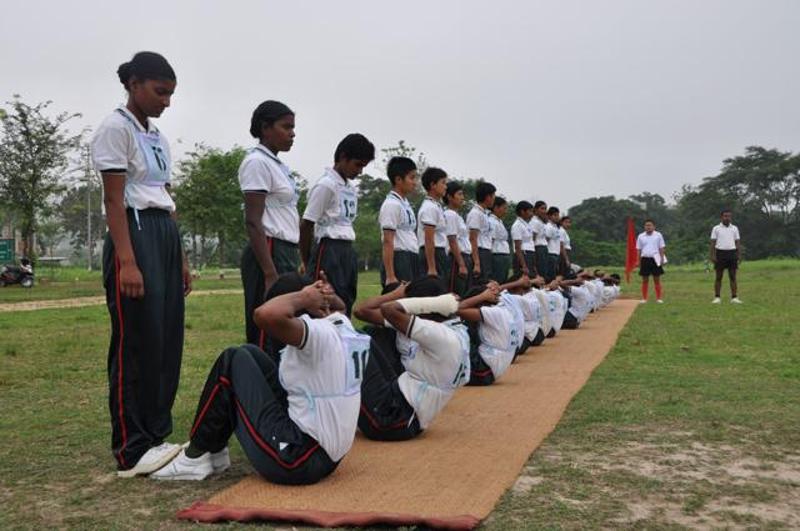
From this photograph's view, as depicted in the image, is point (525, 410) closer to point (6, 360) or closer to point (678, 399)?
point (678, 399)

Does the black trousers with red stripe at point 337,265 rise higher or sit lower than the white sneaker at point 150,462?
higher

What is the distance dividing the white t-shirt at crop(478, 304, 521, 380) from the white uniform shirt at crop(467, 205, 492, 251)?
4.12 m

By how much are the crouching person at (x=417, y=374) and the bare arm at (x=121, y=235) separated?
136 cm

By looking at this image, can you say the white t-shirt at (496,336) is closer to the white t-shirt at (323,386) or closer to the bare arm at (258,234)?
the bare arm at (258,234)

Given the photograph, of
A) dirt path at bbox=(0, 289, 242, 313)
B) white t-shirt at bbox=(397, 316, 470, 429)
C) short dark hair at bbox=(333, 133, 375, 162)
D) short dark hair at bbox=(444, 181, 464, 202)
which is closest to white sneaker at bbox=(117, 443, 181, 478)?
white t-shirt at bbox=(397, 316, 470, 429)

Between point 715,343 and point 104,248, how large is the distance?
705cm

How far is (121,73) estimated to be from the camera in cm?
412

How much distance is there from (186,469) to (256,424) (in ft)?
1.46

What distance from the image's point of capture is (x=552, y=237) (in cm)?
1533

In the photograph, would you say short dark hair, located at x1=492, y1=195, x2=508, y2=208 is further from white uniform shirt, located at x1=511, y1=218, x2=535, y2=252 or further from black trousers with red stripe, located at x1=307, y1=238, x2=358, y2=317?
black trousers with red stripe, located at x1=307, y1=238, x2=358, y2=317

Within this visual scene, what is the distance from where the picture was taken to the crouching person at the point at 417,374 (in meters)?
4.64

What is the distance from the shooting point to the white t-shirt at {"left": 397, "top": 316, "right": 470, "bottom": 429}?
→ 15.2 ft

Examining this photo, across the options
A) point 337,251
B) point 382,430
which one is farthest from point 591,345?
point 382,430

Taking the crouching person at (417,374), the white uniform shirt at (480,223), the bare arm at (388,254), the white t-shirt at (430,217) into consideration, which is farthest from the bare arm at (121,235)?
the white uniform shirt at (480,223)
